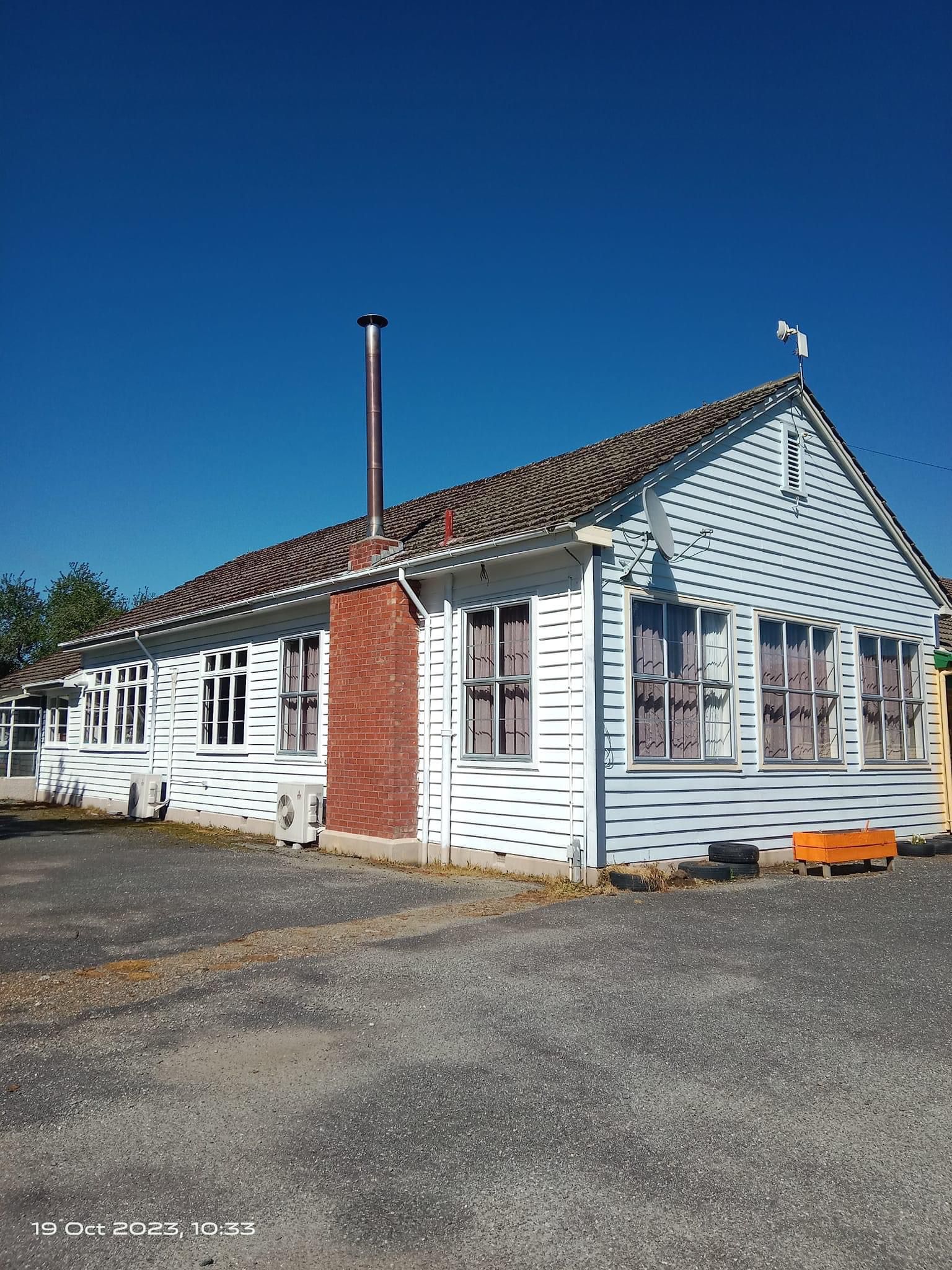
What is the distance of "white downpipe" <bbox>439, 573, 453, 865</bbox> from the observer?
37.6 feet

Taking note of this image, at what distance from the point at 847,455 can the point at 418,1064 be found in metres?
12.2

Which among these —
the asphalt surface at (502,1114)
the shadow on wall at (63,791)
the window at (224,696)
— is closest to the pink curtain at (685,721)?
the asphalt surface at (502,1114)

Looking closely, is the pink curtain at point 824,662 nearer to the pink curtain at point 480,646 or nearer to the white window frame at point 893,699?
the white window frame at point 893,699

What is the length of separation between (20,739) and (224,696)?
46.0 feet

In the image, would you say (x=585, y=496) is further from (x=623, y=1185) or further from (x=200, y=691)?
(x=200, y=691)

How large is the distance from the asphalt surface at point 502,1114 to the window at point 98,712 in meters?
16.9

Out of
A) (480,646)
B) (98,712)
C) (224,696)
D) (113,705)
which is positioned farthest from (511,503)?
(98,712)

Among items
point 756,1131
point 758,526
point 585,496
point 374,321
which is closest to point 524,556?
point 585,496

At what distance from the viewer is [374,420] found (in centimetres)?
1465

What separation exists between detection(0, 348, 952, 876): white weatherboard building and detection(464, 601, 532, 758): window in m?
0.03

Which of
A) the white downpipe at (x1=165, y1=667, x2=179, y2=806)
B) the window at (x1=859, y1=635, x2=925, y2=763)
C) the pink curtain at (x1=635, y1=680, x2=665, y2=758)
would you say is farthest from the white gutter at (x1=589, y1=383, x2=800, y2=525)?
the white downpipe at (x1=165, y1=667, x2=179, y2=806)

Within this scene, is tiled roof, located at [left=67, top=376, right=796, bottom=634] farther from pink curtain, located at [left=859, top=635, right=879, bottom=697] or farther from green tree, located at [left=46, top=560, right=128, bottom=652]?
green tree, located at [left=46, top=560, right=128, bottom=652]

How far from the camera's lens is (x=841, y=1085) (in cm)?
434

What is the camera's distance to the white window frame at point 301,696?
14.1 metres
